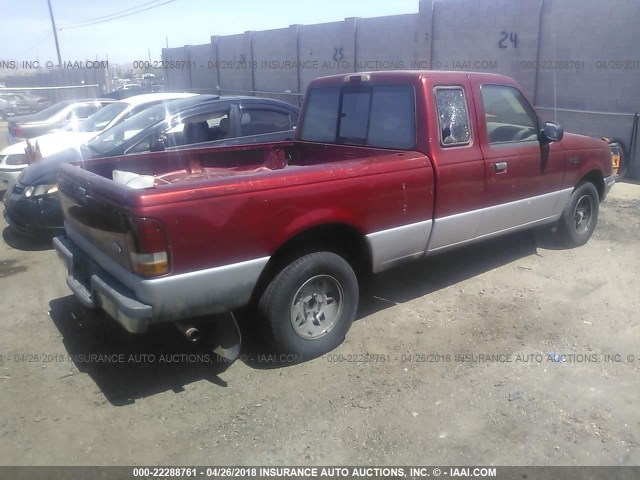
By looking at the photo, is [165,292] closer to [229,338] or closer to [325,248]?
[229,338]

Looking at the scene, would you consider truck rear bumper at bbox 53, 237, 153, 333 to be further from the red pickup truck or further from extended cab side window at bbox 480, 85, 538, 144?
extended cab side window at bbox 480, 85, 538, 144

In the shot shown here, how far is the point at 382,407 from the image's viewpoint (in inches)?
136

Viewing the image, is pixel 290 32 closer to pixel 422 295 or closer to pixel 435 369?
pixel 422 295

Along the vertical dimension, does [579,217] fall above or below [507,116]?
below

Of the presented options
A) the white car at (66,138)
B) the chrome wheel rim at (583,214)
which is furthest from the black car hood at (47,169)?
the chrome wheel rim at (583,214)

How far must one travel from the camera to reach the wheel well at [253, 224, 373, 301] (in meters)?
3.74

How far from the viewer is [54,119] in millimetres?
11797

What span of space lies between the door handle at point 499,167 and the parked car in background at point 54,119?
30.5 feet

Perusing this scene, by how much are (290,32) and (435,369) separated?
18.2m

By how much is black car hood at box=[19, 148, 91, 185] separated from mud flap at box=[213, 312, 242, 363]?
3.75 m

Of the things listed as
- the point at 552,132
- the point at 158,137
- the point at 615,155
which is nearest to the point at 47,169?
the point at 158,137

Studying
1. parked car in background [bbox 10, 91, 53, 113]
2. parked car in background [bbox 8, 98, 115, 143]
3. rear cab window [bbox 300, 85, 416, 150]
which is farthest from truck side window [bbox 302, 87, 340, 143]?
parked car in background [bbox 10, 91, 53, 113]

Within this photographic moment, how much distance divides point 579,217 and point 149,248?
201 inches

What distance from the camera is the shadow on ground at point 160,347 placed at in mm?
3797
